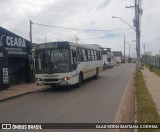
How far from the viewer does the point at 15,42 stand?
22688 mm

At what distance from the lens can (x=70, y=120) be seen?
34.7 feet

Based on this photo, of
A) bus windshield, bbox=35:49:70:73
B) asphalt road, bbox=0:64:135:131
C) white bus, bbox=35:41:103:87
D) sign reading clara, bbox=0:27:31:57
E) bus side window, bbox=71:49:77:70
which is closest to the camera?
asphalt road, bbox=0:64:135:131

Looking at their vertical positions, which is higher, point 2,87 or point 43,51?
point 43,51

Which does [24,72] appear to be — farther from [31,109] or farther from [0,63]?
[31,109]

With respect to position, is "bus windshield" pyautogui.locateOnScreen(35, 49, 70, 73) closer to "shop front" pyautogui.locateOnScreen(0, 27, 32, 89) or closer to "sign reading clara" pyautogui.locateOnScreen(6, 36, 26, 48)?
"shop front" pyautogui.locateOnScreen(0, 27, 32, 89)

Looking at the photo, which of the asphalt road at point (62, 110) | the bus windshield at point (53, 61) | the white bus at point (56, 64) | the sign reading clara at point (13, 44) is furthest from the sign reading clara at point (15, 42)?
the asphalt road at point (62, 110)

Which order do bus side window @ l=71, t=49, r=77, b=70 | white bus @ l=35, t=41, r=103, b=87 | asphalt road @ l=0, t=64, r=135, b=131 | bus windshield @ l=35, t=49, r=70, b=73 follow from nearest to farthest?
asphalt road @ l=0, t=64, r=135, b=131, white bus @ l=35, t=41, r=103, b=87, bus windshield @ l=35, t=49, r=70, b=73, bus side window @ l=71, t=49, r=77, b=70

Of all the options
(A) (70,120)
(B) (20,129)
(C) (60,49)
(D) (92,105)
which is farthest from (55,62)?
(B) (20,129)

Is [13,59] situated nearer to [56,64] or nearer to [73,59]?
[56,64]

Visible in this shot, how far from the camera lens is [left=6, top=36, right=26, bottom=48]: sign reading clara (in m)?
21.6

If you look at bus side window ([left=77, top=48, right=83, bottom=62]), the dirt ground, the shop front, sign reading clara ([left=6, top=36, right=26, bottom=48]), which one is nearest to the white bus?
bus side window ([left=77, top=48, right=83, bottom=62])

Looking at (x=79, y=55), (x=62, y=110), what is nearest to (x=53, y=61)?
(x=79, y=55)

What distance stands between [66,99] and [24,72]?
9.69 m

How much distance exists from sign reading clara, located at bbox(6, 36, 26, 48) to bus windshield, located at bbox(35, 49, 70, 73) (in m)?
2.95
